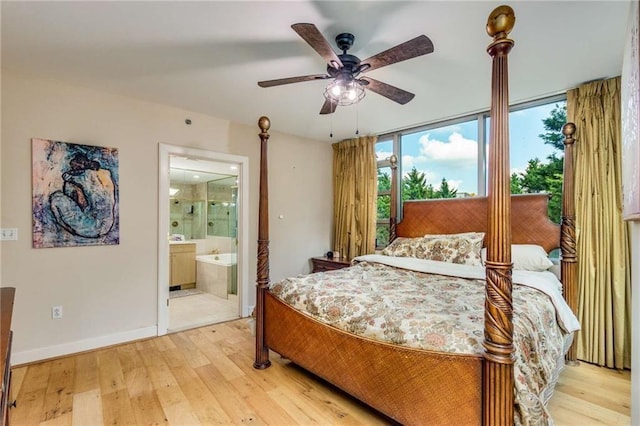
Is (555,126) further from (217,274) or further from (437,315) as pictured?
(217,274)

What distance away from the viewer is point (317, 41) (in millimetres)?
1745

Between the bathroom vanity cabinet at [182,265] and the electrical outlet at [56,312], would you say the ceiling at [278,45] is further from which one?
the bathroom vanity cabinet at [182,265]

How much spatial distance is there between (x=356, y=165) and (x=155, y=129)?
275 cm

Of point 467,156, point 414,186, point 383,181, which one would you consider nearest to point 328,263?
point 383,181

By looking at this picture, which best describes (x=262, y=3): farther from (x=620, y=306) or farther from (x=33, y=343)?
(x=620, y=306)

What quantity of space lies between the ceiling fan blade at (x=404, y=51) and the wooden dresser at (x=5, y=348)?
2192 mm

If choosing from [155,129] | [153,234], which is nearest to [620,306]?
[153,234]

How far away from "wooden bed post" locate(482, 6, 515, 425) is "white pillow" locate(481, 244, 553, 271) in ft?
5.54

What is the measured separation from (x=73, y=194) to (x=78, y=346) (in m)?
1.45

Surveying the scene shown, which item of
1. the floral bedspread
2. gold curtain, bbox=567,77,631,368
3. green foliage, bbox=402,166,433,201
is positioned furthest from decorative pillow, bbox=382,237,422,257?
gold curtain, bbox=567,77,631,368

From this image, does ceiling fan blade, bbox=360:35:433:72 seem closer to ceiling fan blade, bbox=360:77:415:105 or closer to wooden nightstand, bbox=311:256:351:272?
ceiling fan blade, bbox=360:77:415:105

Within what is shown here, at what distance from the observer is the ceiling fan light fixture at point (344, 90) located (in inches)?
85.1

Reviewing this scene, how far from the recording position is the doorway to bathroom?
3.47 m

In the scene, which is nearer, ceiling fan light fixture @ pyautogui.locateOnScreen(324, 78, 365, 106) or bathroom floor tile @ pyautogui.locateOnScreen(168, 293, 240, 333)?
ceiling fan light fixture @ pyautogui.locateOnScreen(324, 78, 365, 106)
